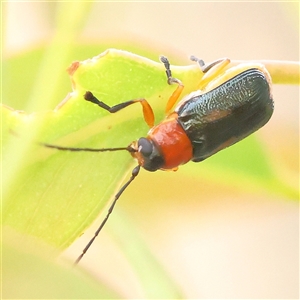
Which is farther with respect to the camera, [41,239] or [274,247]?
[274,247]

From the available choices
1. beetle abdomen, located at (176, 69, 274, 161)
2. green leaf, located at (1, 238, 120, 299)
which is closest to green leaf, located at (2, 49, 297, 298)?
green leaf, located at (1, 238, 120, 299)

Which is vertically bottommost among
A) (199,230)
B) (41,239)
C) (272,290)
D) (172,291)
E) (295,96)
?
(272,290)

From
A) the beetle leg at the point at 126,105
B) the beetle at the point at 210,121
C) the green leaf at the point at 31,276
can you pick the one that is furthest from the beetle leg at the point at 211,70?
the green leaf at the point at 31,276

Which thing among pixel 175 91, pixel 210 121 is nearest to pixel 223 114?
pixel 210 121

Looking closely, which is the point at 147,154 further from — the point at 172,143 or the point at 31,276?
the point at 31,276

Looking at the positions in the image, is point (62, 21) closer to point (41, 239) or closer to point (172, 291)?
point (41, 239)

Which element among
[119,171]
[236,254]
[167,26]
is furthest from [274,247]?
[119,171]

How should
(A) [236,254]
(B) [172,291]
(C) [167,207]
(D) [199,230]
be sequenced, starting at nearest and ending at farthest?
1. (B) [172,291]
2. (C) [167,207]
3. (D) [199,230]
4. (A) [236,254]
